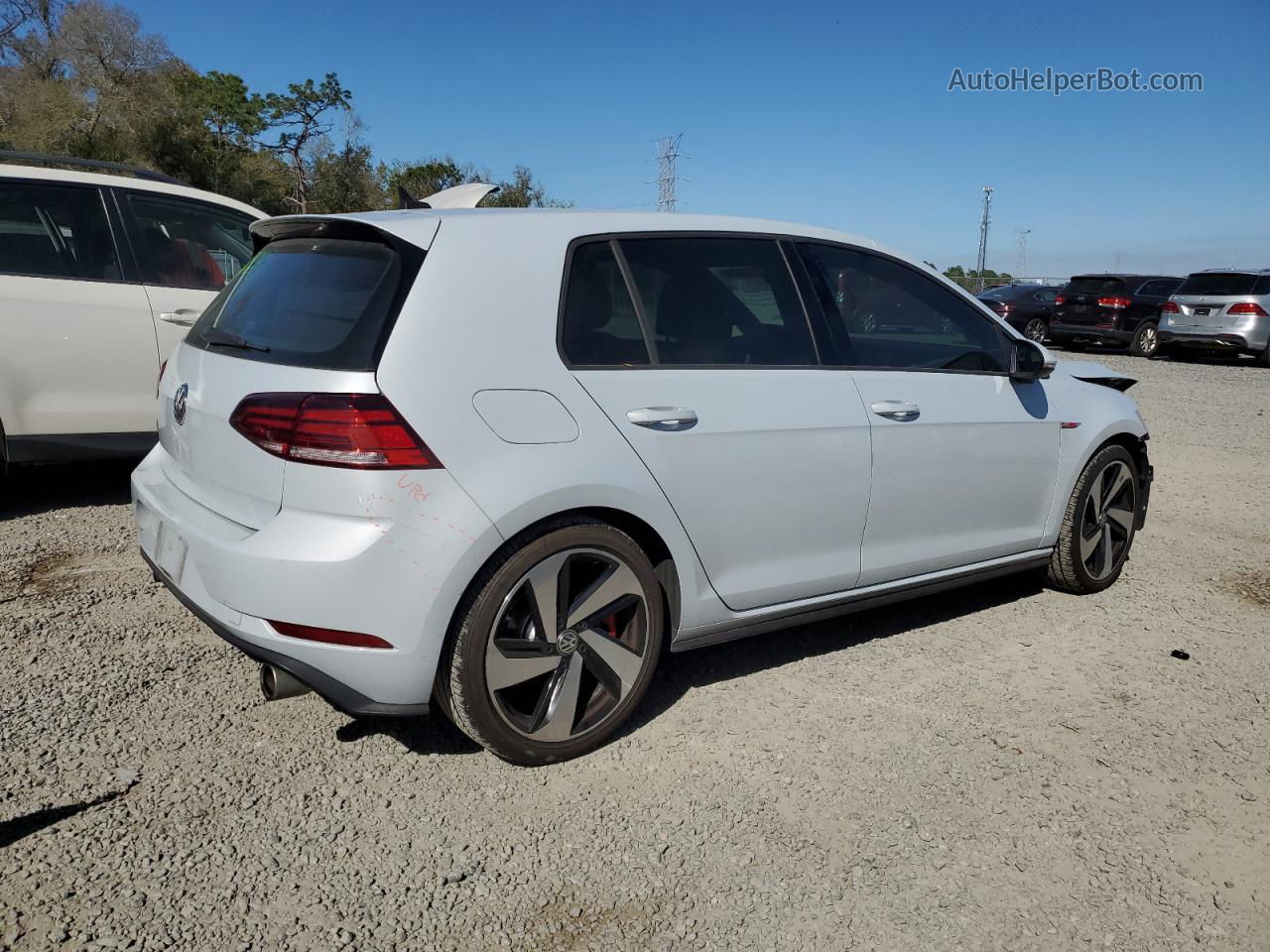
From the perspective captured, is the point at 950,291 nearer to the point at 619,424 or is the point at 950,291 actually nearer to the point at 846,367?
the point at 846,367

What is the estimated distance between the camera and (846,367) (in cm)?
366

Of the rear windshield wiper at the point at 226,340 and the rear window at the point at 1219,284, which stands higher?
the rear windshield wiper at the point at 226,340

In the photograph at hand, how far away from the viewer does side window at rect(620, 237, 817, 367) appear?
3297mm

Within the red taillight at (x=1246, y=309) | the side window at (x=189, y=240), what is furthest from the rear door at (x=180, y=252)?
the red taillight at (x=1246, y=309)

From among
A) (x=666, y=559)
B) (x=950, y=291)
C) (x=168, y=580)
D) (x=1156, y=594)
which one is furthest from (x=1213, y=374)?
(x=168, y=580)

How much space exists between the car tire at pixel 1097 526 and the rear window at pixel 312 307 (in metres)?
3.33

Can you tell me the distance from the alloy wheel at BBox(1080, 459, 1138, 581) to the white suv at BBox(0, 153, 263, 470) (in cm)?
486

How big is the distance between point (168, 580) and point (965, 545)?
2981 mm

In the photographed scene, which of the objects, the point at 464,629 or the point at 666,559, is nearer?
the point at 464,629

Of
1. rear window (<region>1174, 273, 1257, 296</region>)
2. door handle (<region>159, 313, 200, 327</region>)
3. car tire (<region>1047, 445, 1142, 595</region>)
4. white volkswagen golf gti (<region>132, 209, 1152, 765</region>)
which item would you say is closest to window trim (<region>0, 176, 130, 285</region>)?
door handle (<region>159, 313, 200, 327</region>)

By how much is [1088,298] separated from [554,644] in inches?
792

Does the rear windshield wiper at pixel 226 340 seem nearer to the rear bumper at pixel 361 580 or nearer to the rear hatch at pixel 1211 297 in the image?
the rear bumper at pixel 361 580

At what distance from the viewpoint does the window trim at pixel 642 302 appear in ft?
10.0

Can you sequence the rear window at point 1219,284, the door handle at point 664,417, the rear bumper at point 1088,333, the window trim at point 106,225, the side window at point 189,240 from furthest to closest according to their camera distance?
the rear bumper at point 1088,333 → the rear window at point 1219,284 → the side window at point 189,240 → the window trim at point 106,225 → the door handle at point 664,417
